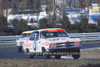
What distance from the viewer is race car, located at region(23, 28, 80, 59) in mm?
14758

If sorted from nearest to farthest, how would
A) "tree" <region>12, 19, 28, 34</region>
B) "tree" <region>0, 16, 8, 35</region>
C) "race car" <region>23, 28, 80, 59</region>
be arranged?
"race car" <region>23, 28, 80, 59</region> < "tree" <region>0, 16, 8, 35</region> < "tree" <region>12, 19, 28, 34</region>

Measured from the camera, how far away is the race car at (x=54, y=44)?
1476 cm

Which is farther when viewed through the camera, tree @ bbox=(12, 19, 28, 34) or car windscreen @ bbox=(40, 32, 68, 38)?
tree @ bbox=(12, 19, 28, 34)

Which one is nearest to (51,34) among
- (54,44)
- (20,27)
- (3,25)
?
(54,44)

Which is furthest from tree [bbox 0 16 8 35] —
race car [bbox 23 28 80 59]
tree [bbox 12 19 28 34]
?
race car [bbox 23 28 80 59]

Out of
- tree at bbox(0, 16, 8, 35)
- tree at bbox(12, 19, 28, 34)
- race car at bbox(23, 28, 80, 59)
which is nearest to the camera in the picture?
race car at bbox(23, 28, 80, 59)

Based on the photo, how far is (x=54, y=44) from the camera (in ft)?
48.5

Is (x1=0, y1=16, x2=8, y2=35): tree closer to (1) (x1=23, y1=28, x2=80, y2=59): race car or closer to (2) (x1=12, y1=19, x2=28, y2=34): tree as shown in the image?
(2) (x1=12, y1=19, x2=28, y2=34): tree

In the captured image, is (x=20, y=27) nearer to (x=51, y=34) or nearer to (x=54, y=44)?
(x=51, y=34)

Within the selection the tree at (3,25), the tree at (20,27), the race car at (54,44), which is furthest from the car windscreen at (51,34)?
the tree at (20,27)

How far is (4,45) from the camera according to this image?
2991 cm

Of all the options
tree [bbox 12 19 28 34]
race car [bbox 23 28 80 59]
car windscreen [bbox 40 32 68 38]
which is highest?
car windscreen [bbox 40 32 68 38]

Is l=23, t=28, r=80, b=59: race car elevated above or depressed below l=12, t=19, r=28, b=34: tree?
above

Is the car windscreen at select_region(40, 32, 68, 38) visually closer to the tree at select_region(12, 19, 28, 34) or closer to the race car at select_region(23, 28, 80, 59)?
the race car at select_region(23, 28, 80, 59)
